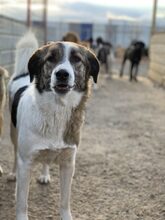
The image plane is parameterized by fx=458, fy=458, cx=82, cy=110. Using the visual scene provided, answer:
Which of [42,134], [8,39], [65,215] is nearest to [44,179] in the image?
[65,215]

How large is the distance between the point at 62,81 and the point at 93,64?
0.49 metres

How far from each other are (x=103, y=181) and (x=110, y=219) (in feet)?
3.00

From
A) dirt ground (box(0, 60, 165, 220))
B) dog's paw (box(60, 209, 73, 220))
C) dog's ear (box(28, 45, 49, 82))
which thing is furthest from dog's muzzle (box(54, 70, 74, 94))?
dirt ground (box(0, 60, 165, 220))

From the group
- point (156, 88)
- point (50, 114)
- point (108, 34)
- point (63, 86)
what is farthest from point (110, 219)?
point (108, 34)

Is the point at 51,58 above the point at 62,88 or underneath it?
above

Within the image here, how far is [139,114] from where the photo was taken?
9148 mm

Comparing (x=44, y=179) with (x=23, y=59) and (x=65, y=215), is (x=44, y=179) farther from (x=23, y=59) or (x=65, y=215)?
(x=23, y=59)

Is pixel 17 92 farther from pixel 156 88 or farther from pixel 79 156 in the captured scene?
pixel 156 88

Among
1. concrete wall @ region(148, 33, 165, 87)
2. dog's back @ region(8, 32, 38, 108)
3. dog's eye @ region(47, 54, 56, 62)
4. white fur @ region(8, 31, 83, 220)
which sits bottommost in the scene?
concrete wall @ region(148, 33, 165, 87)

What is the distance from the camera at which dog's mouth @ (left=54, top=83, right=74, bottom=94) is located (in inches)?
127

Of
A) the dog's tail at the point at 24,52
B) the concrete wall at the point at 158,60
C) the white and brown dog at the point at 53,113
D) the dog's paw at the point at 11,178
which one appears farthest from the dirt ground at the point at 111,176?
the concrete wall at the point at 158,60

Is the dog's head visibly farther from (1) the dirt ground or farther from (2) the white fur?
(1) the dirt ground

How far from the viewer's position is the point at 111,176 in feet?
16.3

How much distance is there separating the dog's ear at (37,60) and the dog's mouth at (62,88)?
0.24 metres
